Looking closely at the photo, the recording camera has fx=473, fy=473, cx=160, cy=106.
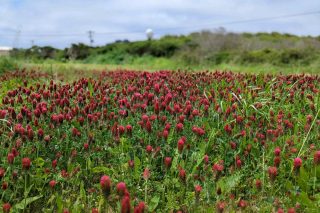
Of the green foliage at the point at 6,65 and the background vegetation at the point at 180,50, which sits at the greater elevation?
the background vegetation at the point at 180,50

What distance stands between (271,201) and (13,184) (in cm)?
172

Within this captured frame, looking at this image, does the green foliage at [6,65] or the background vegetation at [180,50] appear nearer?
the green foliage at [6,65]

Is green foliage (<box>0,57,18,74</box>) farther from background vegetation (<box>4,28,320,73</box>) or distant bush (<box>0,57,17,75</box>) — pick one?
background vegetation (<box>4,28,320,73</box>)

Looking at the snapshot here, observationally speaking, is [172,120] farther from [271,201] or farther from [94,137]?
[271,201]

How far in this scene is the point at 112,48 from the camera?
126ft

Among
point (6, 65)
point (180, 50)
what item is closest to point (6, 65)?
point (6, 65)

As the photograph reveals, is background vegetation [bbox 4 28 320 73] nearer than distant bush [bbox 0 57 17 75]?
No

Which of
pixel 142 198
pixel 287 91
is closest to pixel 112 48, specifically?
pixel 287 91

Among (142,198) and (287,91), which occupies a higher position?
(287,91)

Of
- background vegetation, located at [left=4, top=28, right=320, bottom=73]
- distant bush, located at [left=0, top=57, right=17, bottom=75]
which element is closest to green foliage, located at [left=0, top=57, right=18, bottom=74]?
distant bush, located at [left=0, top=57, right=17, bottom=75]

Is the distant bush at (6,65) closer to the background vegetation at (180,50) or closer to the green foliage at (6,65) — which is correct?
the green foliage at (6,65)

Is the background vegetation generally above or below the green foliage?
above

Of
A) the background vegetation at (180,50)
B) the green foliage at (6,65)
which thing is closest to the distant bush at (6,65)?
the green foliage at (6,65)

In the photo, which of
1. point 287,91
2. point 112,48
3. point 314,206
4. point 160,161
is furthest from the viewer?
point 112,48
